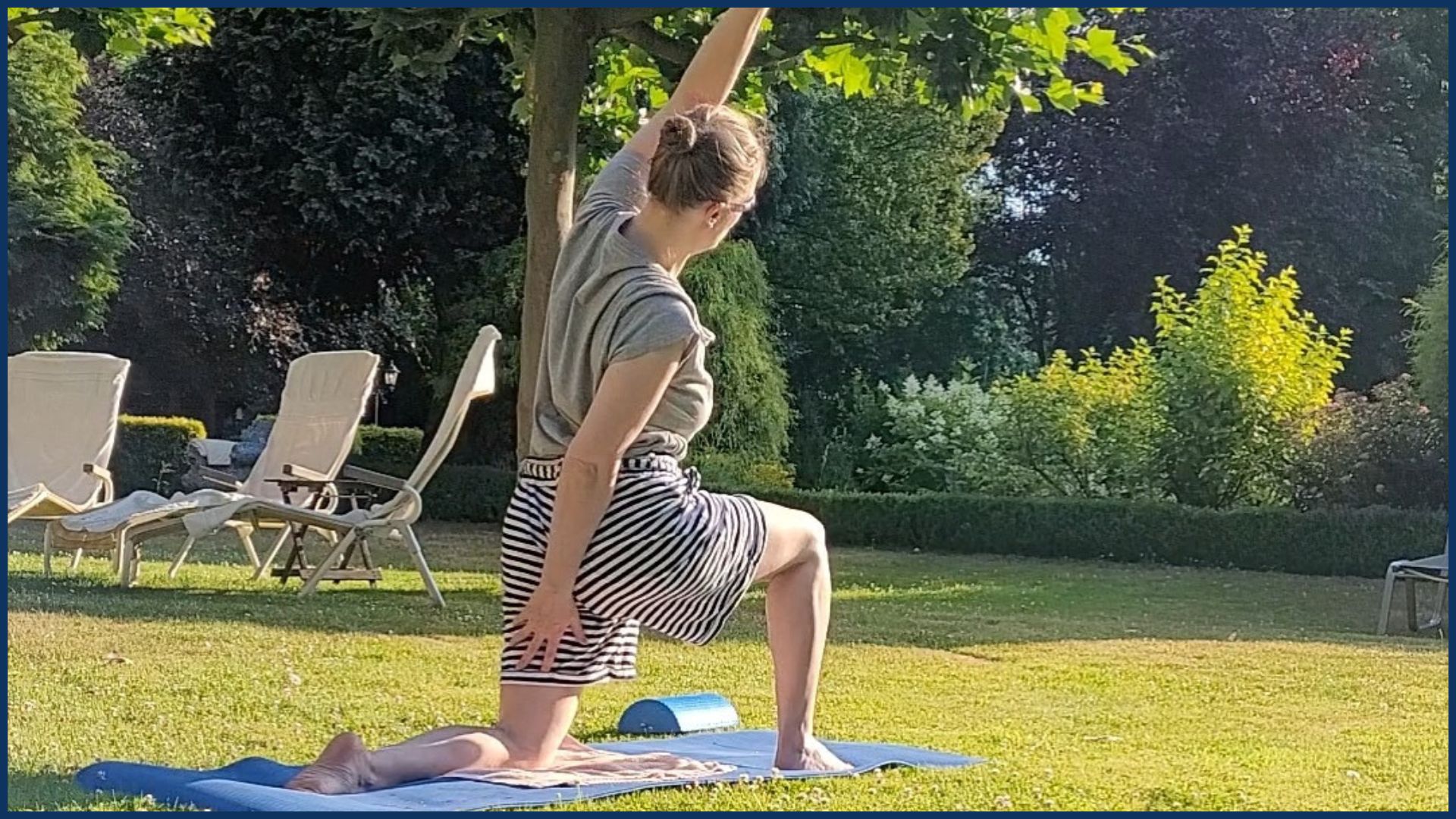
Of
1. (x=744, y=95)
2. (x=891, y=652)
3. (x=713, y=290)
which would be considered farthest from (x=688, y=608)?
(x=713, y=290)

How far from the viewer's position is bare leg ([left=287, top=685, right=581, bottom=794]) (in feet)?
7.95

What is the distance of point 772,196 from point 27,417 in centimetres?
727

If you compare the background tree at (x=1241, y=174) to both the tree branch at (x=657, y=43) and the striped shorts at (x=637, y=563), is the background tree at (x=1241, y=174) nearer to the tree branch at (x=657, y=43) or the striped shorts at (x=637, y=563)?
the tree branch at (x=657, y=43)

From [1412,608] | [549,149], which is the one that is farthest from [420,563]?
[1412,608]

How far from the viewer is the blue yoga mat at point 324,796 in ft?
7.62

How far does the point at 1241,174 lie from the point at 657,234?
1337 centimetres

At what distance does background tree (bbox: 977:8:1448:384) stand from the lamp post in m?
5.55

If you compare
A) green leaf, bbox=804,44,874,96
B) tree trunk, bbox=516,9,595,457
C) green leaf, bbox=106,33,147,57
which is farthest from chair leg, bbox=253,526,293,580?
green leaf, bbox=804,44,874,96

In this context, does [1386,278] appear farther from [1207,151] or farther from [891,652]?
[891,652]

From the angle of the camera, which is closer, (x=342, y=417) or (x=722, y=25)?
(x=722, y=25)

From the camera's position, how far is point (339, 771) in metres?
2.41

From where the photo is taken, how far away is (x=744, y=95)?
21.6ft

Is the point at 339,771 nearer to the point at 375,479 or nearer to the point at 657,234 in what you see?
the point at 657,234

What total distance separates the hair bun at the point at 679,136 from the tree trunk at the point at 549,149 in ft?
11.1
